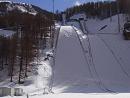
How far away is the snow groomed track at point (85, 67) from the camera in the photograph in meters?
37.4

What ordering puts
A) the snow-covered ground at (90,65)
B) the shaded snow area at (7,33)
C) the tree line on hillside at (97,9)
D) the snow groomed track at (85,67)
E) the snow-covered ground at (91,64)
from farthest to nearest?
the tree line on hillside at (97,9) < the shaded snow area at (7,33) < the snow-covered ground at (91,64) < the snow groomed track at (85,67) < the snow-covered ground at (90,65)

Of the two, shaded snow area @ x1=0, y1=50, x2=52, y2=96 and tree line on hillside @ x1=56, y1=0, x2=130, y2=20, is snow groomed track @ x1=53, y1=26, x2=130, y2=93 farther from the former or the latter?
tree line on hillside @ x1=56, y1=0, x2=130, y2=20

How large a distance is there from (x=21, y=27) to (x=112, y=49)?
13117 millimetres

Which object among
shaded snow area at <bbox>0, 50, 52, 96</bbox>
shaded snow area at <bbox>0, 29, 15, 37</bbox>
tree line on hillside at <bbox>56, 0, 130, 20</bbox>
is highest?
tree line on hillside at <bbox>56, 0, 130, 20</bbox>

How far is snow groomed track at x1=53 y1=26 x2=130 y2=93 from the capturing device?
37375 millimetres

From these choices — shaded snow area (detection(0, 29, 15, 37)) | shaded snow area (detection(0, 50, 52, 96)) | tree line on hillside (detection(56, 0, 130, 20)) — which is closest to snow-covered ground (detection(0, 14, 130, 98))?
shaded snow area (detection(0, 50, 52, 96))

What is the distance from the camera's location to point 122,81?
4038 cm

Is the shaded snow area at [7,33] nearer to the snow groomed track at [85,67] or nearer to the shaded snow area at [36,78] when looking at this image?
the snow groomed track at [85,67]

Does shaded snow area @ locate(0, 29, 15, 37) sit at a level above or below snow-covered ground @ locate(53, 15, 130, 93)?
above

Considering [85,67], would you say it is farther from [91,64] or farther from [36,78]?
[36,78]

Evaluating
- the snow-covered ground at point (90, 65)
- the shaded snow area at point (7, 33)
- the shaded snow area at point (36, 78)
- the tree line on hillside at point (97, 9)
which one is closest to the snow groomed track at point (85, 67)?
→ the snow-covered ground at point (90, 65)

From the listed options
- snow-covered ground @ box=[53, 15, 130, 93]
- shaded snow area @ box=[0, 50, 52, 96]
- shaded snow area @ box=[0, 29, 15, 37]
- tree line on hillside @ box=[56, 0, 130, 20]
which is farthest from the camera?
tree line on hillside @ box=[56, 0, 130, 20]

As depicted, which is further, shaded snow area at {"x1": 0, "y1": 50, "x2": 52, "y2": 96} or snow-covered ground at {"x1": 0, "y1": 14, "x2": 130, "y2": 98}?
snow-covered ground at {"x1": 0, "y1": 14, "x2": 130, "y2": 98}

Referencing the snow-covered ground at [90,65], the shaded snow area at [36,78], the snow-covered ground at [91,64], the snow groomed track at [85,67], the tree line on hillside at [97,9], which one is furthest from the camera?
the tree line on hillside at [97,9]
